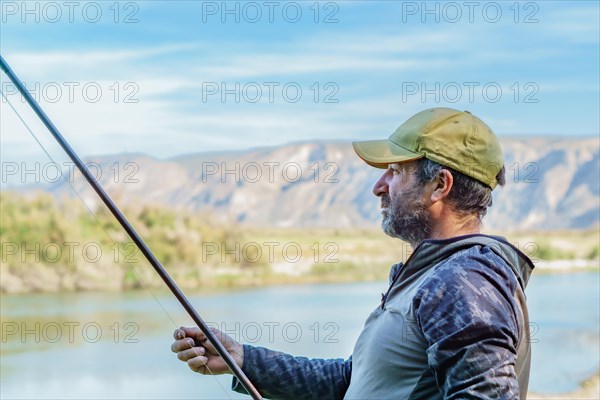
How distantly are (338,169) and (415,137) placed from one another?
14.2 m

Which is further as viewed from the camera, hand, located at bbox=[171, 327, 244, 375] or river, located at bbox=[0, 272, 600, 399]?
river, located at bbox=[0, 272, 600, 399]

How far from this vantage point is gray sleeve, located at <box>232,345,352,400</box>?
1.73 metres

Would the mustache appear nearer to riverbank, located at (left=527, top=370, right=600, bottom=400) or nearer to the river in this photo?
riverbank, located at (left=527, top=370, right=600, bottom=400)

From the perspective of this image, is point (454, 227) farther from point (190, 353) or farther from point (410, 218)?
point (190, 353)

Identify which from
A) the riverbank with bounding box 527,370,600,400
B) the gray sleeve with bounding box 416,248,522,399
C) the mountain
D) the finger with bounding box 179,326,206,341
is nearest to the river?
the riverbank with bounding box 527,370,600,400

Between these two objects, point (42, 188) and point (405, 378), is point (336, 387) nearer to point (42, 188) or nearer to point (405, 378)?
point (405, 378)

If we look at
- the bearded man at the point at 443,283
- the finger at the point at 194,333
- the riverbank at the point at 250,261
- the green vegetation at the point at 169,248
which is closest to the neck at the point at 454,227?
the bearded man at the point at 443,283

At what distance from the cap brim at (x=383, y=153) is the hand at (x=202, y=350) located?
17.3 inches

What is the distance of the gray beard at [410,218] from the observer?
1490 mm

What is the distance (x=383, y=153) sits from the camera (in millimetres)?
1531

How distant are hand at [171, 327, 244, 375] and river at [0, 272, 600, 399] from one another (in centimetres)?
681

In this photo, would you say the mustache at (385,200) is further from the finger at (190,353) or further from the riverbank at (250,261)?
the riverbank at (250,261)

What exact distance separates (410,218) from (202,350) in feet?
1.60

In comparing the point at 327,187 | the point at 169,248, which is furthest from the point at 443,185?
the point at 327,187
